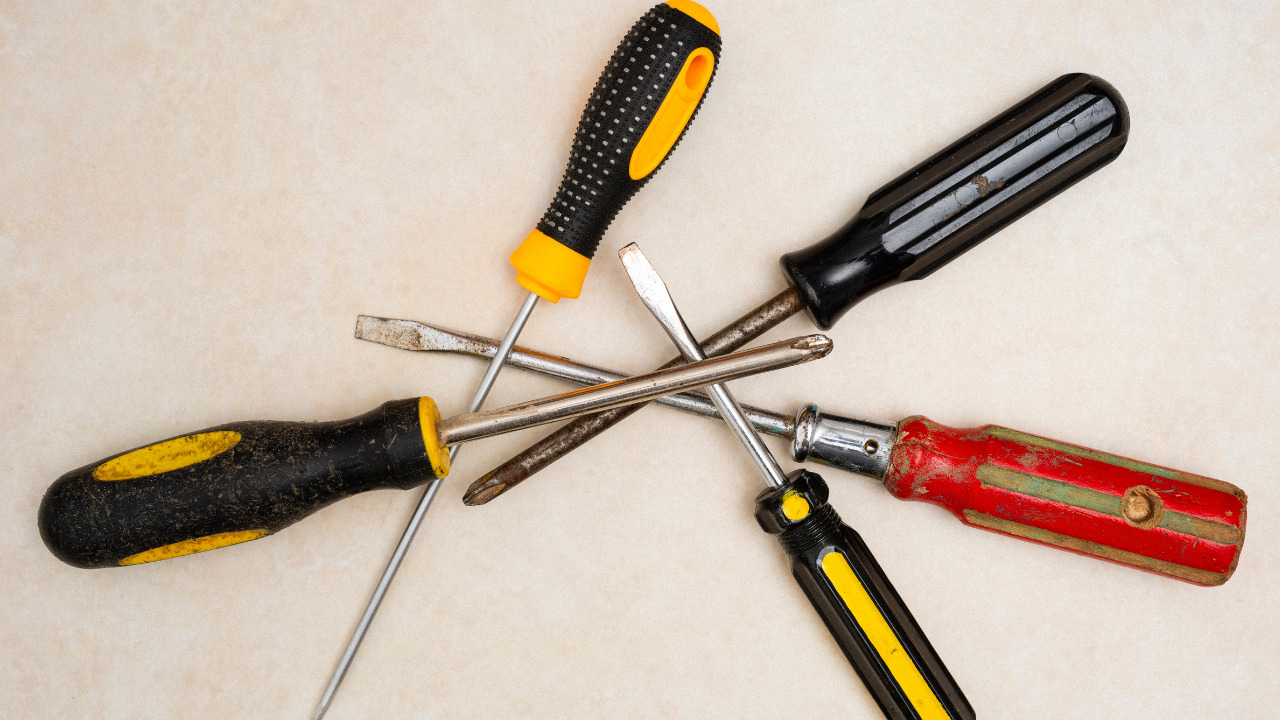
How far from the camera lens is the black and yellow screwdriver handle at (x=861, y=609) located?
3.38 feet

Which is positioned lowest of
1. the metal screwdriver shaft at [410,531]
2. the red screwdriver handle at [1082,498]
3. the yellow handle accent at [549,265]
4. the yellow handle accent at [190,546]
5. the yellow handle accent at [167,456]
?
the red screwdriver handle at [1082,498]

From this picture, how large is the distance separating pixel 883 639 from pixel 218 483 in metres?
0.88

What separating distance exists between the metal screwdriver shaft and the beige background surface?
0.04 metres

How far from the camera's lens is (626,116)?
100 cm

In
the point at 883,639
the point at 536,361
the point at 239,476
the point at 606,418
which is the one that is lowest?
the point at 883,639

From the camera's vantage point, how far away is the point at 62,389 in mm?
1206

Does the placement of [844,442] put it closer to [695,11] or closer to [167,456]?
[695,11]

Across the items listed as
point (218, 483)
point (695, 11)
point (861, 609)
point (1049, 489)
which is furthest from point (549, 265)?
point (1049, 489)

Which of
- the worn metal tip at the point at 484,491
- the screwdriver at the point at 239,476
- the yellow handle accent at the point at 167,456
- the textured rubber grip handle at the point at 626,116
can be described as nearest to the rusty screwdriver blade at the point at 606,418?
the worn metal tip at the point at 484,491

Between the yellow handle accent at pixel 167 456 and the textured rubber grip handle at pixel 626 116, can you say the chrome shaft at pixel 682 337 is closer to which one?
the textured rubber grip handle at pixel 626 116

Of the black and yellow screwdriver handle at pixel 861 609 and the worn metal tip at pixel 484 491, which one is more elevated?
the worn metal tip at pixel 484 491

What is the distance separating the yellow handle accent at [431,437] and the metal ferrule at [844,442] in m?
0.48

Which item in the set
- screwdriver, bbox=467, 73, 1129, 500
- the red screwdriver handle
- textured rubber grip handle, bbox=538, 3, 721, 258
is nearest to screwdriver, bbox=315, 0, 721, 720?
textured rubber grip handle, bbox=538, 3, 721, 258

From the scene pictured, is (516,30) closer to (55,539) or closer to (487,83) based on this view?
(487,83)
